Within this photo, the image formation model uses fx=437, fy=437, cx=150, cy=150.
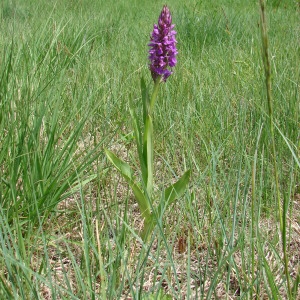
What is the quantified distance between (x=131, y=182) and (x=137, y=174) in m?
0.38

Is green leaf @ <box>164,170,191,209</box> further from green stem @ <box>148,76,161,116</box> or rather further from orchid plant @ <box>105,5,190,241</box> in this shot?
green stem @ <box>148,76,161,116</box>

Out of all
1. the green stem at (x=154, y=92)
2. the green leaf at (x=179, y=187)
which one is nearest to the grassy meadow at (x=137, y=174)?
the green leaf at (x=179, y=187)

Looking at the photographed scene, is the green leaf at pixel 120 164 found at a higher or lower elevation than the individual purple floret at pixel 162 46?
lower

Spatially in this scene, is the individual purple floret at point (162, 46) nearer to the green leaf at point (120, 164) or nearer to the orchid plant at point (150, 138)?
the orchid plant at point (150, 138)

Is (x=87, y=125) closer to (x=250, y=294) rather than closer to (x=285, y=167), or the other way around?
(x=285, y=167)

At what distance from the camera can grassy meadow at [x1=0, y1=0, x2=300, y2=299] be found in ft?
2.60

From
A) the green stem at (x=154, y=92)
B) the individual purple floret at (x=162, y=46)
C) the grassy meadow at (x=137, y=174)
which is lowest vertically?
the grassy meadow at (x=137, y=174)

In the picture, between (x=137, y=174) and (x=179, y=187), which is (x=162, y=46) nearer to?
(x=179, y=187)

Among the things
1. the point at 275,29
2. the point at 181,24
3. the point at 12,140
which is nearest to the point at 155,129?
the point at 12,140

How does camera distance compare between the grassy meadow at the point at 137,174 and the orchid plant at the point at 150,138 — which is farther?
the orchid plant at the point at 150,138

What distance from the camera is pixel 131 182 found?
1094 millimetres

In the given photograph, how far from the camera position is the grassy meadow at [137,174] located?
79 cm

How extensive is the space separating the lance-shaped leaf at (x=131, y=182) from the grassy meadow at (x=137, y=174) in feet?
Answer: 0.12

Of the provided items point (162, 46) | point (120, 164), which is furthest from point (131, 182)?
point (162, 46)
